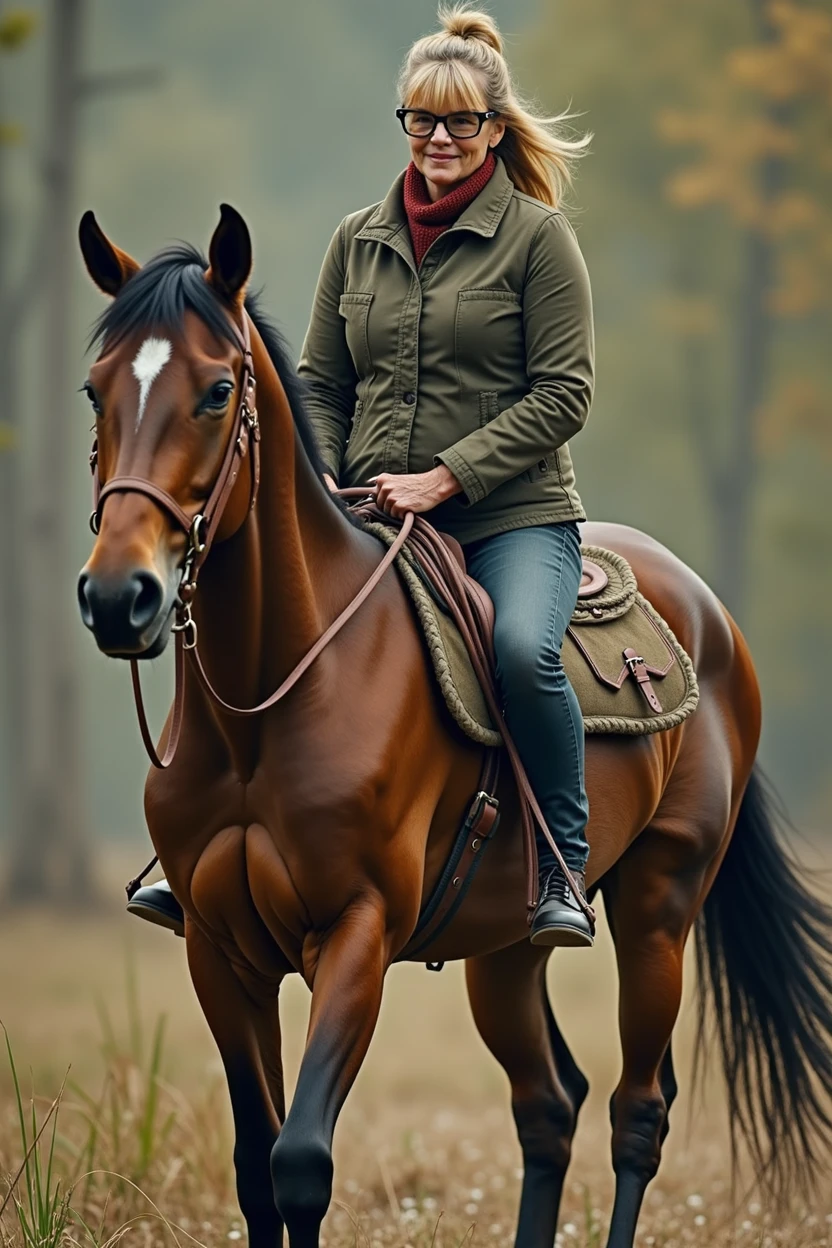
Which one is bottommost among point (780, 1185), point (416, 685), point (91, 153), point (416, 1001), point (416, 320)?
point (416, 1001)

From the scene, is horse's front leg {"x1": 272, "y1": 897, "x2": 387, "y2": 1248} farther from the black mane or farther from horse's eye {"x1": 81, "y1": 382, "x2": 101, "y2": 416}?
the black mane

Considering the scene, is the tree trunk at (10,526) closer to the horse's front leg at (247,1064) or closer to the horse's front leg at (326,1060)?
the horse's front leg at (247,1064)

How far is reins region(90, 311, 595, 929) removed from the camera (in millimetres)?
3736

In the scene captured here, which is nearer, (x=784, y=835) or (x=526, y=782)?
(x=526, y=782)

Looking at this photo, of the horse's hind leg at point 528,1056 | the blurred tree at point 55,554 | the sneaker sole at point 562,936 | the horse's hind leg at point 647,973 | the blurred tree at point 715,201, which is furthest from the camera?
the blurred tree at point 715,201

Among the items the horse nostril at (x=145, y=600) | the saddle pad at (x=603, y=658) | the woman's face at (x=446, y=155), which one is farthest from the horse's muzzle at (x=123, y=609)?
A: the woman's face at (x=446, y=155)

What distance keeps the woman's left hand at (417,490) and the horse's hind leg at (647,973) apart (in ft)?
5.20

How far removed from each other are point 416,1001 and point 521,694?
1170cm

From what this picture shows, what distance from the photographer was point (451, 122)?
190 inches

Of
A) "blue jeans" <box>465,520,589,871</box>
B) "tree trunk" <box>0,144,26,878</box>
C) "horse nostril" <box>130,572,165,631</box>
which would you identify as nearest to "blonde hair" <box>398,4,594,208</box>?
"blue jeans" <box>465,520,589,871</box>

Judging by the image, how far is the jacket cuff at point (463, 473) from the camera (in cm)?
469

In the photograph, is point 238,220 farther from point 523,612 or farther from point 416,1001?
point 416,1001

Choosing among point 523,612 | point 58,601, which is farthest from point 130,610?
point 58,601

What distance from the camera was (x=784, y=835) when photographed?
642 cm
